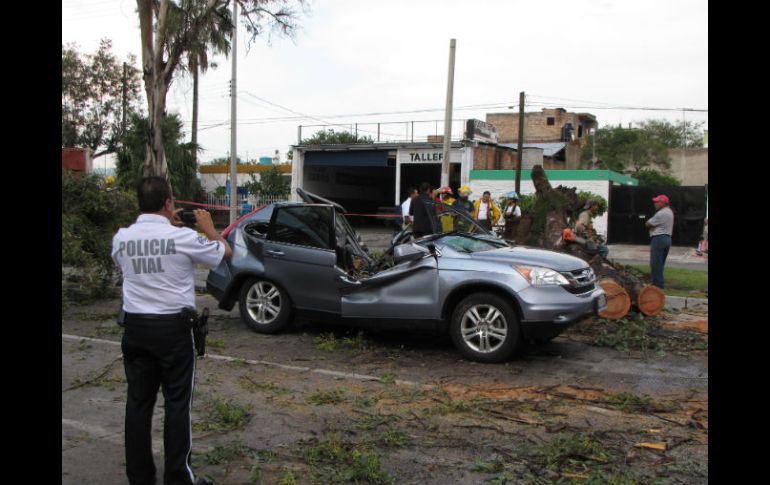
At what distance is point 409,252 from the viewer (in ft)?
23.9

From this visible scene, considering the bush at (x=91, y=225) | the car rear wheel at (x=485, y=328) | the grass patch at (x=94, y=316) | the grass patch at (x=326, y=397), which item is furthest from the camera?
the bush at (x=91, y=225)

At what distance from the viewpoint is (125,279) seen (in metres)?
3.70

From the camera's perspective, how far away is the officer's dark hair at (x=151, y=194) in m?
3.72

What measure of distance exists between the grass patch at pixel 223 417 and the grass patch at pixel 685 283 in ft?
26.3

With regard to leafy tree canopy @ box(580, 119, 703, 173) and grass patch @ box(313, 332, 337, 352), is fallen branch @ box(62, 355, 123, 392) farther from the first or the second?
leafy tree canopy @ box(580, 119, 703, 173)

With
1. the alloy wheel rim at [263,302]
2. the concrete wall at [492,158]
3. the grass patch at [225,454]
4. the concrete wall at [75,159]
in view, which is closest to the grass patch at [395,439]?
the grass patch at [225,454]

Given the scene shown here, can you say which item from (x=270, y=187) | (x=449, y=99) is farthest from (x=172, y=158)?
(x=449, y=99)

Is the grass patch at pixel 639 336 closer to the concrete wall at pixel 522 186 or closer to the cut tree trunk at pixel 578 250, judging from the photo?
the cut tree trunk at pixel 578 250

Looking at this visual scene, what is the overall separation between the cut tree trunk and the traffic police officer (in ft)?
20.4

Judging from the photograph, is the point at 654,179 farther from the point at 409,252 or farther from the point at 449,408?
the point at 449,408

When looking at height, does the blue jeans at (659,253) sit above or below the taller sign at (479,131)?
below
